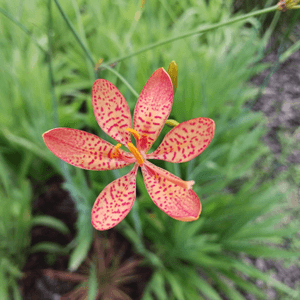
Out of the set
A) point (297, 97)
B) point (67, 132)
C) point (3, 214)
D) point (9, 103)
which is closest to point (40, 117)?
point (9, 103)

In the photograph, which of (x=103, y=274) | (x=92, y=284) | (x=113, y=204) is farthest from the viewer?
(x=103, y=274)

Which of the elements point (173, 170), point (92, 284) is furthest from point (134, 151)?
point (92, 284)

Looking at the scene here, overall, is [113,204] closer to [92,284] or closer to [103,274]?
[92,284]

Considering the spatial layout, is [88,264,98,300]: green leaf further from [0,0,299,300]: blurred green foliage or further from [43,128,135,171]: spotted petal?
[43,128,135,171]: spotted petal

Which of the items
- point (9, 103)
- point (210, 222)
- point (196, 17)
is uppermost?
point (9, 103)

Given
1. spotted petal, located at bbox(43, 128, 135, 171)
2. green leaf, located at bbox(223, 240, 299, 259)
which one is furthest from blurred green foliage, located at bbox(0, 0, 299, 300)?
spotted petal, located at bbox(43, 128, 135, 171)

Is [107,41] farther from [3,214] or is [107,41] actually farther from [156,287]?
[156,287]

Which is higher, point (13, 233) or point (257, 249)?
point (13, 233)
